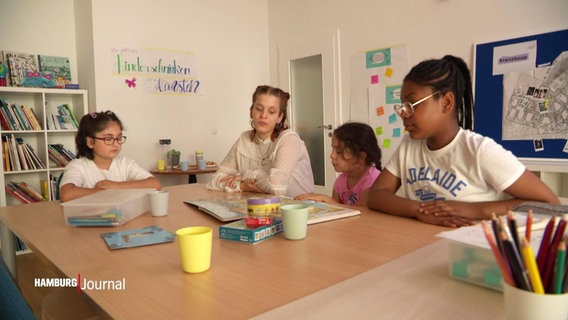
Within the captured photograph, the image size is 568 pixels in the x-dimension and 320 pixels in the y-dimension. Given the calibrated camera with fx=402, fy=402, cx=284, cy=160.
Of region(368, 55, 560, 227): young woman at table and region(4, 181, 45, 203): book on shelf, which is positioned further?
region(4, 181, 45, 203): book on shelf

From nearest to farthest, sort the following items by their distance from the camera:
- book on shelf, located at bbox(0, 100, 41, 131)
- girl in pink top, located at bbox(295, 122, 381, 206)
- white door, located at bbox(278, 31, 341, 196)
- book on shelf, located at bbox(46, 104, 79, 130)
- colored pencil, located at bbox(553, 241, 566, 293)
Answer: colored pencil, located at bbox(553, 241, 566, 293), girl in pink top, located at bbox(295, 122, 381, 206), book on shelf, located at bbox(0, 100, 41, 131), book on shelf, located at bbox(46, 104, 79, 130), white door, located at bbox(278, 31, 341, 196)

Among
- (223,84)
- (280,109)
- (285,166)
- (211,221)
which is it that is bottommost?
(211,221)

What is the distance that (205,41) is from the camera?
14.9ft

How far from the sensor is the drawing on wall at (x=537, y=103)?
9.28 feet

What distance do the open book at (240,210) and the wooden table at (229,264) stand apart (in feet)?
A: 0.11

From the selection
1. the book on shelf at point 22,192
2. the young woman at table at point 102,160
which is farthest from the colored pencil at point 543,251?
the book on shelf at point 22,192

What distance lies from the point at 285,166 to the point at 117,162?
0.94m

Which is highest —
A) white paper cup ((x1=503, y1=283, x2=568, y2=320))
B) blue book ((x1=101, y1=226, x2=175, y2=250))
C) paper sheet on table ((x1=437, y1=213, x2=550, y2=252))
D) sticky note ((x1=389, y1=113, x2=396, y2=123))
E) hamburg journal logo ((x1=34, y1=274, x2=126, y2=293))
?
sticky note ((x1=389, y1=113, x2=396, y2=123))

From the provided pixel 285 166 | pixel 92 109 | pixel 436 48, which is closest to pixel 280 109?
pixel 285 166

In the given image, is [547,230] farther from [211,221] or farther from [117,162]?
[117,162]

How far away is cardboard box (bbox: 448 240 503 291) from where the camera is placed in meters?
0.70

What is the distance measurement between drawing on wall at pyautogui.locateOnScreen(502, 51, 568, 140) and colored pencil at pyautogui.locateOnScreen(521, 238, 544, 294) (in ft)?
9.37

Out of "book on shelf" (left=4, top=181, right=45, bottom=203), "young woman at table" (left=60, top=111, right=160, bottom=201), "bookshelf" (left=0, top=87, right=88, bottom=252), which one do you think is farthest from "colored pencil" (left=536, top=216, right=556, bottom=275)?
"book on shelf" (left=4, top=181, right=45, bottom=203)

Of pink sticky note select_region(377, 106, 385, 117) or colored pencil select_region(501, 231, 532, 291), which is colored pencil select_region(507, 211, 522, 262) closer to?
colored pencil select_region(501, 231, 532, 291)
